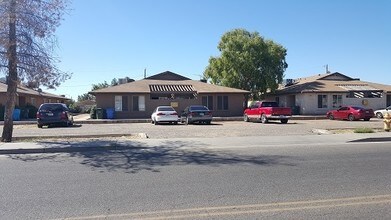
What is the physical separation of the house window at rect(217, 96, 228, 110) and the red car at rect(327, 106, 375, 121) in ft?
34.5

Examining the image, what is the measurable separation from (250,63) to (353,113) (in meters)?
16.4

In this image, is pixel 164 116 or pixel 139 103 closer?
pixel 164 116

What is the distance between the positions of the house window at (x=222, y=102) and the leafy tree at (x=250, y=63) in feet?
28.2

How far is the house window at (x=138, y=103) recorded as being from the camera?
39688mm

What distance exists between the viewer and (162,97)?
40281mm

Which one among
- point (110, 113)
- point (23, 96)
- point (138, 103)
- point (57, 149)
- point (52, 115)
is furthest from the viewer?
point (23, 96)

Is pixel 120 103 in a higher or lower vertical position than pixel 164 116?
higher

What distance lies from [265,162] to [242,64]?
39727mm

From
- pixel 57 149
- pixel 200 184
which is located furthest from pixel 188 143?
pixel 200 184

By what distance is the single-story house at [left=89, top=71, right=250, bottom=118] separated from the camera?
38969mm

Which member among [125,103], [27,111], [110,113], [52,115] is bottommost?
[52,115]

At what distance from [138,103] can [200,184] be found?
32.4 metres

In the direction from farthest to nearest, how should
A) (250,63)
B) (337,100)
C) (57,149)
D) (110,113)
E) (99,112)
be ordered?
(250,63) → (337,100) → (99,112) → (110,113) → (57,149)

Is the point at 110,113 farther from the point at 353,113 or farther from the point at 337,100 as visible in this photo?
the point at 337,100
